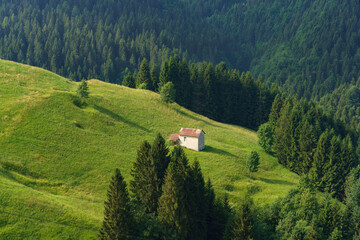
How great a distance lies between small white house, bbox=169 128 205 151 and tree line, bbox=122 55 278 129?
42.9 meters

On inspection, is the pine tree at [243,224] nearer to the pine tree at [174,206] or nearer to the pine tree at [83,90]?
the pine tree at [174,206]

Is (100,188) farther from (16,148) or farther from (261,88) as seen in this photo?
(261,88)

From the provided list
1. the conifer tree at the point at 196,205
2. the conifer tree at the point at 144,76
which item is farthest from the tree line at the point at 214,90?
the conifer tree at the point at 196,205

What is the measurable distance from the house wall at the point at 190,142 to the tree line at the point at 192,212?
23.4 meters

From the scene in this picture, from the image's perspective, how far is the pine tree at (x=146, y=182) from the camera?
169 ft

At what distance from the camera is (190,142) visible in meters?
79.8

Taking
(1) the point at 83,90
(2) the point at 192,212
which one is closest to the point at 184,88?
(1) the point at 83,90

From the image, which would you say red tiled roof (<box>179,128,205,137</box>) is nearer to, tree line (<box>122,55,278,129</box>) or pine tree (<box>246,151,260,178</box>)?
pine tree (<box>246,151,260,178</box>)

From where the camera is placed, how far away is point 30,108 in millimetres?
76812

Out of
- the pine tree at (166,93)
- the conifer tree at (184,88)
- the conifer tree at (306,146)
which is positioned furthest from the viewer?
the conifer tree at (184,88)

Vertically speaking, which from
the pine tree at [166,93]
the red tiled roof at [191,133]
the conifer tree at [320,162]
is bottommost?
the conifer tree at [320,162]

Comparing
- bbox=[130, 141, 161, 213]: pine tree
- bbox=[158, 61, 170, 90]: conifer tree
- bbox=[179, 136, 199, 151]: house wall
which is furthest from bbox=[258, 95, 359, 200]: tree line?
bbox=[130, 141, 161, 213]: pine tree

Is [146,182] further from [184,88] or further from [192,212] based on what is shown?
[184,88]

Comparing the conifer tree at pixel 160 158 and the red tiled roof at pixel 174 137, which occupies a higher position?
the conifer tree at pixel 160 158
